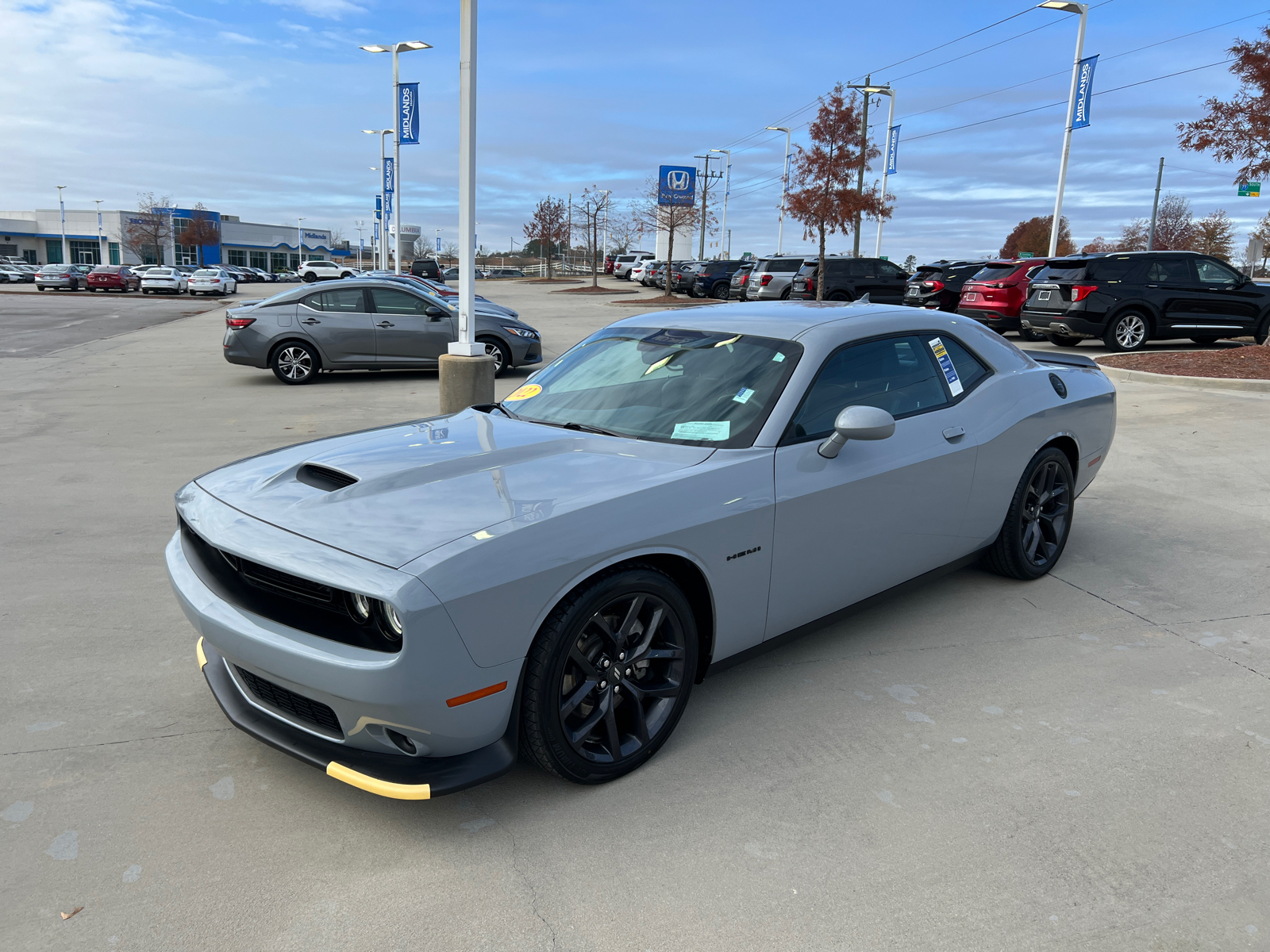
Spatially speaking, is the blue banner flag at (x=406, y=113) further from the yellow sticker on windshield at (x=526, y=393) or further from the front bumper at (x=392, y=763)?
the front bumper at (x=392, y=763)

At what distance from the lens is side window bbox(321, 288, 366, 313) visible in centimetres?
1308

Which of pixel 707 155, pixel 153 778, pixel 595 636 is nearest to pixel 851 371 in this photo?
pixel 595 636

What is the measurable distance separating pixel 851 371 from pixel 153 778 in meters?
3.01

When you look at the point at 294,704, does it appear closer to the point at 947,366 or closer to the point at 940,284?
the point at 947,366

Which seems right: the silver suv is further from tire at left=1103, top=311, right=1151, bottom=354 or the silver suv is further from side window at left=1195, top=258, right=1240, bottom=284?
side window at left=1195, top=258, right=1240, bottom=284

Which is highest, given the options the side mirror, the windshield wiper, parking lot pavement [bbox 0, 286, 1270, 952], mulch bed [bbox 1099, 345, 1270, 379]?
the side mirror

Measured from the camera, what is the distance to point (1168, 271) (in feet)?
51.6

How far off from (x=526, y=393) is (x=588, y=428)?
2.25 feet

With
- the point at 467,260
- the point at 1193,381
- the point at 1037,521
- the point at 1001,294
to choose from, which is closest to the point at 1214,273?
the point at 1001,294

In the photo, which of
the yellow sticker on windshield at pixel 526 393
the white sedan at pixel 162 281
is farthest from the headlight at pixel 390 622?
the white sedan at pixel 162 281

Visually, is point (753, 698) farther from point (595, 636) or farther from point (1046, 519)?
point (1046, 519)

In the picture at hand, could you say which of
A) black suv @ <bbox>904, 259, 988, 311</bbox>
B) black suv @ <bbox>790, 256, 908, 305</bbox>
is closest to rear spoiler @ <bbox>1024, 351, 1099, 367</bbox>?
black suv @ <bbox>904, 259, 988, 311</bbox>

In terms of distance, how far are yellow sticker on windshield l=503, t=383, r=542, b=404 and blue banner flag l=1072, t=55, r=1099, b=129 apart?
92.1ft

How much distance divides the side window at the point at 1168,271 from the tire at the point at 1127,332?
646 millimetres
